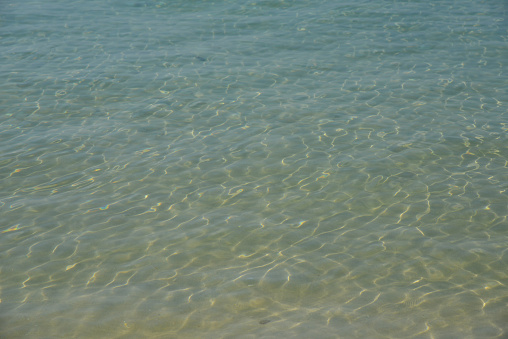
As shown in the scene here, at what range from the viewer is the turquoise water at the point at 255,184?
504 centimetres

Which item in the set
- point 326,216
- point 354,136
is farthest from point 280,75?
point 326,216

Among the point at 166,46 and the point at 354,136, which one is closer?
the point at 354,136

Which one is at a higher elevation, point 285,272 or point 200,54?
point 200,54

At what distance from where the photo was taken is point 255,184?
7273 millimetres

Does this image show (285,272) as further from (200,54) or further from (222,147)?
(200,54)

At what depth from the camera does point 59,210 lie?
6719 millimetres

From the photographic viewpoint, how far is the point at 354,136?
849 centimetres

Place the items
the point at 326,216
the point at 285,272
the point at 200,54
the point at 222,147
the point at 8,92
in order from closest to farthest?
the point at 285,272, the point at 326,216, the point at 222,147, the point at 8,92, the point at 200,54

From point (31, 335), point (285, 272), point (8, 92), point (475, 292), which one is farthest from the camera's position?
point (8, 92)

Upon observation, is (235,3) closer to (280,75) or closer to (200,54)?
(200,54)

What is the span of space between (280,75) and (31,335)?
7584 mm

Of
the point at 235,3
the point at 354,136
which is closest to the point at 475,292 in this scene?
the point at 354,136

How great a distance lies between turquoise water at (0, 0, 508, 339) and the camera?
16.5ft

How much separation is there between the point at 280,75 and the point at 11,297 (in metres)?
7.20
